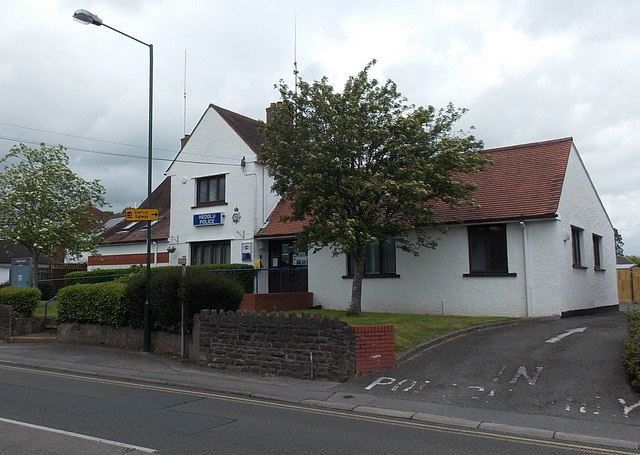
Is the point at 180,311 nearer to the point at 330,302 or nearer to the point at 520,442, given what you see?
the point at 330,302

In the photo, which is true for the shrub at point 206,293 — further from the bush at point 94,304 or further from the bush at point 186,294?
the bush at point 94,304

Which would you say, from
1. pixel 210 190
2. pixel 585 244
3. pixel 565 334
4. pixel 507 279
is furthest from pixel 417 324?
pixel 210 190

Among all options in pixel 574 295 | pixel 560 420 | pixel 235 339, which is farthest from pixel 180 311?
pixel 574 295

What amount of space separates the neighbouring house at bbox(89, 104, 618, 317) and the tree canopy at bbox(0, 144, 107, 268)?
3445 mm

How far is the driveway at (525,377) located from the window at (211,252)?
1326 cm

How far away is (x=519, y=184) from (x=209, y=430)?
558 inches

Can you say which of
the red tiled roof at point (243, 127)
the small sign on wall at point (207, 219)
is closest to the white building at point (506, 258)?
the small sign on wall at point (207, 219)

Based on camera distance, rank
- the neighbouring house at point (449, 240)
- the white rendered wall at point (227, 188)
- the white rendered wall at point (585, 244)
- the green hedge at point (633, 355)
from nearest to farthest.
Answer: the green hedge at point (633, 355) → the neighbouring house at point (449, 240) → the white rendered wall at point (585, 244) → the white rendered wall at point (227, 188)

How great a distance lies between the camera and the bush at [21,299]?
18641mm

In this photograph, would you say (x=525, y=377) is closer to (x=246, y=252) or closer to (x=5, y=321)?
(x=246, y=252)

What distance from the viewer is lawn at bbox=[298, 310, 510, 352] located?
42.2 feet

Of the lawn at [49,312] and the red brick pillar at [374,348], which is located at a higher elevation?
the lawn at [49,312]

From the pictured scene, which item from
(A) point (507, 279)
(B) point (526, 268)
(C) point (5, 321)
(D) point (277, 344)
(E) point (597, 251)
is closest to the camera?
(D) point (277, 344)

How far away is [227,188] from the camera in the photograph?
2439 centimetres
